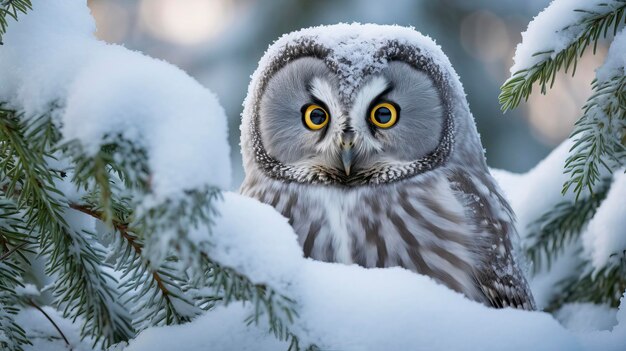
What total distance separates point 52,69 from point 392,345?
27.3 inches

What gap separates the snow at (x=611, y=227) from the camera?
5.80 ft

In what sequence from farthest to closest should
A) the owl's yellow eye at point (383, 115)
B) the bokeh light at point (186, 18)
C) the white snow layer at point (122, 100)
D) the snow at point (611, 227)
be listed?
the bokeh light at point (186, 18)
the owl's yellow eye at point (383, 115)
the snow at point (611, 227)
the white snow layer at point (122, 100)

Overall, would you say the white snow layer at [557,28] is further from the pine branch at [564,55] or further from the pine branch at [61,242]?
the pine branch at [61,242]

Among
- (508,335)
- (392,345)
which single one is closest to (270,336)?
(392,345)

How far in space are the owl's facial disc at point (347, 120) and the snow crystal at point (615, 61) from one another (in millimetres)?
657

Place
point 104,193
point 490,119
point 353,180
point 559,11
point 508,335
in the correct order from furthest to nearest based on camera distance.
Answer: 1. point 490,119
2. point 353,180
3. point 559,11
4. point 508,335
5. point 104,193

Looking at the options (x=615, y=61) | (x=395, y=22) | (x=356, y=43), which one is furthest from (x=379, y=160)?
(x=395, y=22)

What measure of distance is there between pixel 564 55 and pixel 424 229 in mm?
595

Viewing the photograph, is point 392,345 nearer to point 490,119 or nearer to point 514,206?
point 514,206

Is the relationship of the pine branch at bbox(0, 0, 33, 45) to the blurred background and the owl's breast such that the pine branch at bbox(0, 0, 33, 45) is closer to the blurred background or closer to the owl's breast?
the owl's breast

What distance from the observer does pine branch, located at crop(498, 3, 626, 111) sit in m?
1.43

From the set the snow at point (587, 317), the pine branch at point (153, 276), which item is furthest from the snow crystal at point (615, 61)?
the pine branch at point (153, 276)

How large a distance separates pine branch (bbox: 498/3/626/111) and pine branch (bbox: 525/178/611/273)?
2.46 ft

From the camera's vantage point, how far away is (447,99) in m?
2.07
